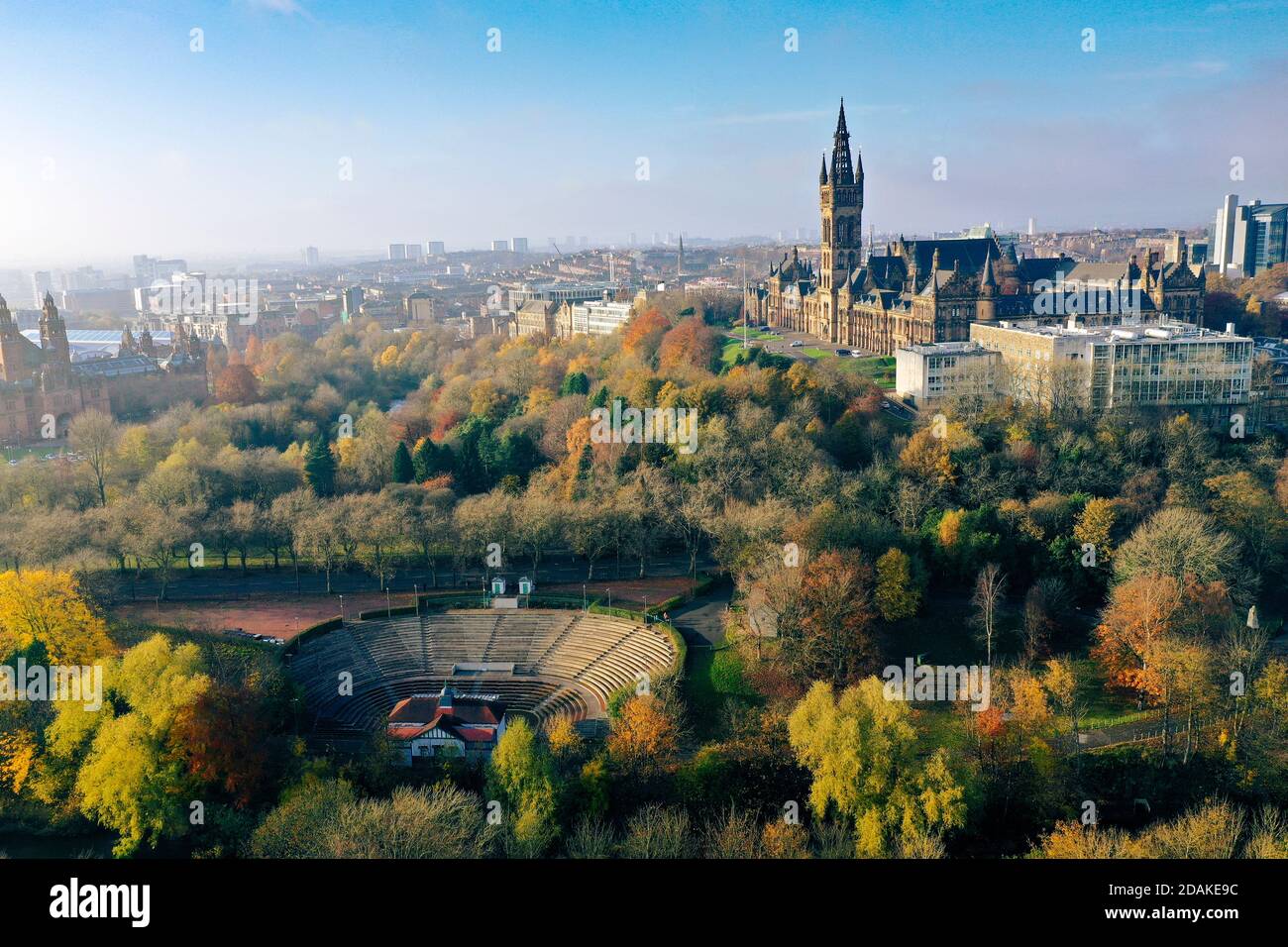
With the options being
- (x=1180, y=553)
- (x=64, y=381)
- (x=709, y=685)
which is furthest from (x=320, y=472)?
(x=1180, y=553)

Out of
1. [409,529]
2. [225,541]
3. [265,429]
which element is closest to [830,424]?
[409,529]

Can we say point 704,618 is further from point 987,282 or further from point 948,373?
point 987,282

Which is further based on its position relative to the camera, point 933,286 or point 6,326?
point 6,326

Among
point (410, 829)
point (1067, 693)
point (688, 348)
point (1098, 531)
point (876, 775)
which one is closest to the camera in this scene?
point (410, 829)

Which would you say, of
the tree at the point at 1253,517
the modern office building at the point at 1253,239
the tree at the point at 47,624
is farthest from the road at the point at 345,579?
the modern office building at the point at 1253,239

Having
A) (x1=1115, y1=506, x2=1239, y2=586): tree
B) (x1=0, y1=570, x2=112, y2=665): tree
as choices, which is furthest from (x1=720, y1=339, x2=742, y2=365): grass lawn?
(x1=0, y1=570, x2=112, y2=665): tree

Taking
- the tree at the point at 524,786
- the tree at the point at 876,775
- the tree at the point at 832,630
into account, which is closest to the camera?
the tree at the point at 876,775

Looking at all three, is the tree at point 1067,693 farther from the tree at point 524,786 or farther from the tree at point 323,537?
the tree at point 323,537

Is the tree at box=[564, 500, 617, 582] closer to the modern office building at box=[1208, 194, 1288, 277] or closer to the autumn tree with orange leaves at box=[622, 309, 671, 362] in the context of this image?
the autumn tree with orange leaves at box=[622, 309, 671, 362]
